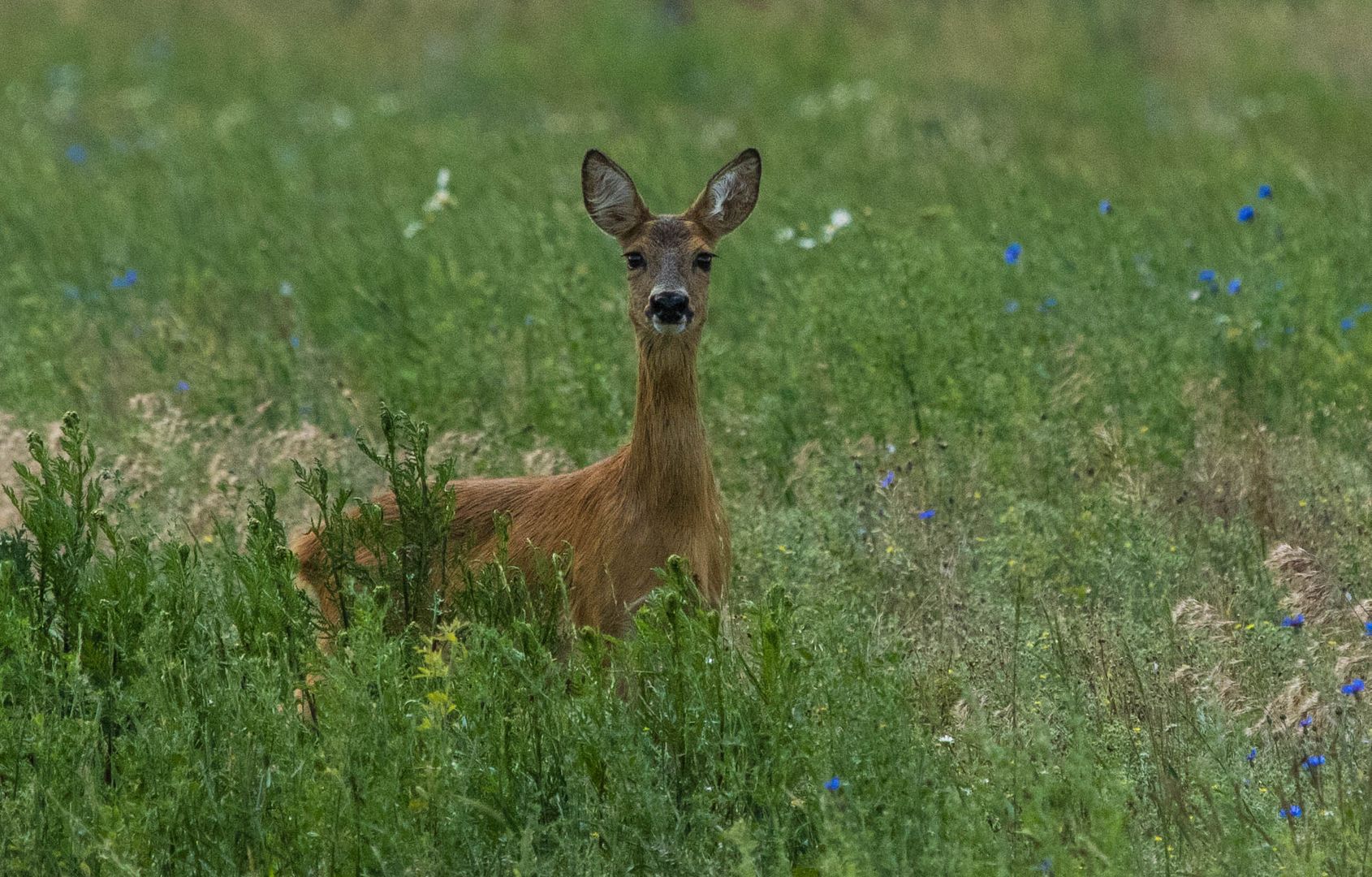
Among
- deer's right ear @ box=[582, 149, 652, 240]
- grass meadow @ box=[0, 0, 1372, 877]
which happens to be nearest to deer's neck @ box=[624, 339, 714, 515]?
grass meadow @ box=[0, 0, 1372, 877]

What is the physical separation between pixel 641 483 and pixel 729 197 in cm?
113

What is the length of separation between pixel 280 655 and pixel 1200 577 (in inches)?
110

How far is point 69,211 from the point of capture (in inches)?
436

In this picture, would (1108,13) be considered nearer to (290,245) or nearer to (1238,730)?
(290,245)

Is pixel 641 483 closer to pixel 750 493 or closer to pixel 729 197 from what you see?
pixel 729 197

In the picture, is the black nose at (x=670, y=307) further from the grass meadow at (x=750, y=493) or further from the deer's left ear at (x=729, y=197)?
the grass meadow at (x=750, y=493)

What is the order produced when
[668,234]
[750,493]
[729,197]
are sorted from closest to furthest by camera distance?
[668,234], [729,197], [750,493]

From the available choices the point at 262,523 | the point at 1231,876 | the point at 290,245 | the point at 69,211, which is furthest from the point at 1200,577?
the point at 69,211

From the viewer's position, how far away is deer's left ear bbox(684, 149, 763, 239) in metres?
5.66

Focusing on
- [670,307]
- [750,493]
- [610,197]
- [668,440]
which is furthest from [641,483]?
[750,493]

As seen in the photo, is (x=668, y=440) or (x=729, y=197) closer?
(x=668, y=440)

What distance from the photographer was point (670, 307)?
521cm

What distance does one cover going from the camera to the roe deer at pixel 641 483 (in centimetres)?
496

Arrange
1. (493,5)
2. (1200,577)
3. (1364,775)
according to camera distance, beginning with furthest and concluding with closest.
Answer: (493,5) → (1200,577) → (1364,775)
